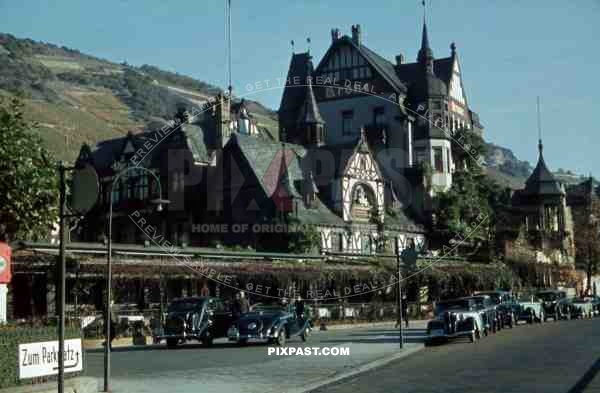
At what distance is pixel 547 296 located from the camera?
46656 millimetres

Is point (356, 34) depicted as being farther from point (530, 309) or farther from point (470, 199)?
point (530, 309)

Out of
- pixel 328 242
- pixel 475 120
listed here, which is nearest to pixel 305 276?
pixel 328 242

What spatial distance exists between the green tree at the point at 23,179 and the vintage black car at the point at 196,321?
8.78 metres

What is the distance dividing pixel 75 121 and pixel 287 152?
11280 centimetres

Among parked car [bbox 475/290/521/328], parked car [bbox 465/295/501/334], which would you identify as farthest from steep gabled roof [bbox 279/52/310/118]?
parked car [bbox 465/295/501/334]

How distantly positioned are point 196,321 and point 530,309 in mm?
19249

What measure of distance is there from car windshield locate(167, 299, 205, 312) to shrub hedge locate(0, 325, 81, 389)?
47.1 feet

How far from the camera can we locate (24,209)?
21219 mm

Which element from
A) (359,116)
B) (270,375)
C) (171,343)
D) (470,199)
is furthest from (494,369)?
(359,116)

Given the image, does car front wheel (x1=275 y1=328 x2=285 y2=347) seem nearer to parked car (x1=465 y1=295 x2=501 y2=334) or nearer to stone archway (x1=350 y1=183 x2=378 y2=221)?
parked car (x1=465 y1=295 x2=501 y2=334)

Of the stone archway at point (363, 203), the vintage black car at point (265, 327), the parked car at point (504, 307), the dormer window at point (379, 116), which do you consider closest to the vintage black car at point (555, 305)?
the parked car at point (504, 307)

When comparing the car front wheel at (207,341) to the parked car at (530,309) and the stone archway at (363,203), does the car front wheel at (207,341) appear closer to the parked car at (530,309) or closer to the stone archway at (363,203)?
the parked car at (530,309)

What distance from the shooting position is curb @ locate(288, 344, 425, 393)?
56.8 feet

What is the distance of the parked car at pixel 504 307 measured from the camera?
118ft
